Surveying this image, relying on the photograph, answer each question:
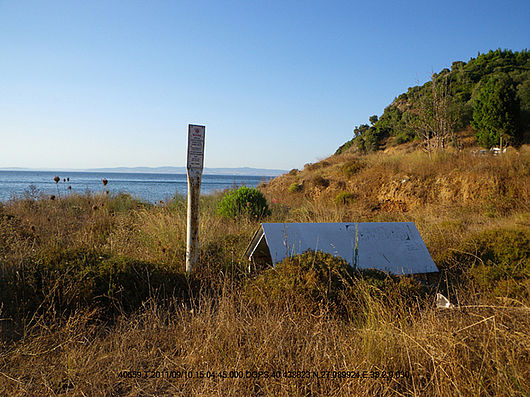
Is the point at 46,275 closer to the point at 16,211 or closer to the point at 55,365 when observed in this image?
the point at 55,365

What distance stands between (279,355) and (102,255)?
3.14m

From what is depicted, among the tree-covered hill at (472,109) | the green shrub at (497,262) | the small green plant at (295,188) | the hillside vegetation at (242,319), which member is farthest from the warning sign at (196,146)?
the tree-covered hill at (472,109)

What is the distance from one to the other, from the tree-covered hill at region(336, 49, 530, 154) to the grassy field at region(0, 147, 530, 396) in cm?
1461

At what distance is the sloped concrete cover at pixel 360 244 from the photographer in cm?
505

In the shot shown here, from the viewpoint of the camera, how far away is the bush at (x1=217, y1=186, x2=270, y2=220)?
9.40 metres

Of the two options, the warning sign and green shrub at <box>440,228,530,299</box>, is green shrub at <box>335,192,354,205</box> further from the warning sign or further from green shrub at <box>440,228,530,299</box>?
the warning sign

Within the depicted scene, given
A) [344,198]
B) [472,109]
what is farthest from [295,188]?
[472,109]

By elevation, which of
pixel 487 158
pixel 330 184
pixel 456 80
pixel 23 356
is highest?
pixel 456 80

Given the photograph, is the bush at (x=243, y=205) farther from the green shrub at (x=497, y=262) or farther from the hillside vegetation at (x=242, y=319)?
the green shrub at (x=497, y=262)

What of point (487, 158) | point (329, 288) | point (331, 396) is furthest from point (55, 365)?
point (487, 158)

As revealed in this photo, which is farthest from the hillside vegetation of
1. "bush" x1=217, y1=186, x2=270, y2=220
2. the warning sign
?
the warning sign

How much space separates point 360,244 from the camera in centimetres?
536

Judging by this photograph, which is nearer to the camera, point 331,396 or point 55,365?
point 331,396

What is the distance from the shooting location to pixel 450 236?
23.4 feet
